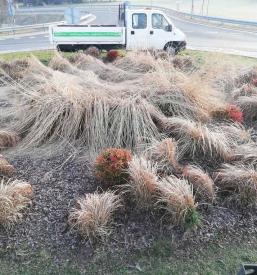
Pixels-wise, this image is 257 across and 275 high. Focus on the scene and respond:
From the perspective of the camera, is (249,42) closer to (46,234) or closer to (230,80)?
(230,80)

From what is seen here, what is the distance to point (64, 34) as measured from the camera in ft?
45.1

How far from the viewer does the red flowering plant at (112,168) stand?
13.8 feet

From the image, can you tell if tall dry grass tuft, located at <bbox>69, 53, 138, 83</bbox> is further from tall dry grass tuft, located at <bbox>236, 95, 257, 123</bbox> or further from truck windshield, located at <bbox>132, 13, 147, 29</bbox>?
truck windshield, located at <bbox>132, 13, 147, 29</bbox>

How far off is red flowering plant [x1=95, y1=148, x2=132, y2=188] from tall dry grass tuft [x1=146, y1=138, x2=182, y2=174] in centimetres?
46

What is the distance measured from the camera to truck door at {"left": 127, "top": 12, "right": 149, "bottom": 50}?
1425 centimetres

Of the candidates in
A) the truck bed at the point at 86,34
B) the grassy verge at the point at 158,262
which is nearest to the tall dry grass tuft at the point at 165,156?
the grassy verge at the point at 158,262

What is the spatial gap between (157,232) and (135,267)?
18.4 inches

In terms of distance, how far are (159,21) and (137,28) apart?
92cm

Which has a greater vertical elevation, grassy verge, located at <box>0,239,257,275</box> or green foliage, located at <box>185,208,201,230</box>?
green foliage, located at <box>185,208,201,230</box>

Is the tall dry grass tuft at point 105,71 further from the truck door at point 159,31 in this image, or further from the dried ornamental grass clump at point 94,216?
the truck door at point 159,31

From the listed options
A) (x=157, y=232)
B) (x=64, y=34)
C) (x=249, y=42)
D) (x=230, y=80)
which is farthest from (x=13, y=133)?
(x=249, y=42)

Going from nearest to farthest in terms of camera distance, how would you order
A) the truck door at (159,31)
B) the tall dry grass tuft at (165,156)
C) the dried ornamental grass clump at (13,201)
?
the dried ornamental grass clump at (13,201)
the tall dry grass tuft at (165,156)
the truck door at (159,31)

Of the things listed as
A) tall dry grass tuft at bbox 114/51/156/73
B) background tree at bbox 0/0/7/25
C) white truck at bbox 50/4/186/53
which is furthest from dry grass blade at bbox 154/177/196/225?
background tree at bbox 0/0/7/25

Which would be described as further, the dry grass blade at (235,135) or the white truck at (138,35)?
the white truck at (138,35)
